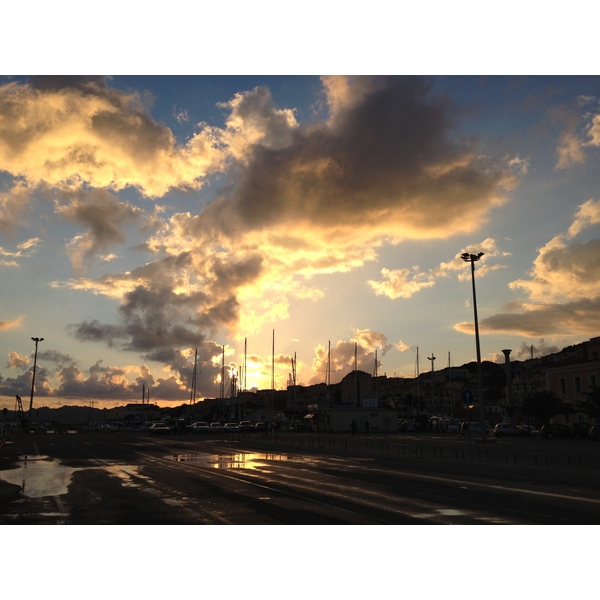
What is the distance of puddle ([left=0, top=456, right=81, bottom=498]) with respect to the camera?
17594 millimetres

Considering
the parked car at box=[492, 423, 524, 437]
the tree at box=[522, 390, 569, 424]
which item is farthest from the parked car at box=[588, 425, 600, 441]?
the tree at box=[522, 390, 569, 424]

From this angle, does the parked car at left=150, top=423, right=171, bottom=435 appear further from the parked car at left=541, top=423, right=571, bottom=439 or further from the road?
the road

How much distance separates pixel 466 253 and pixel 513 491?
2524 centimetres

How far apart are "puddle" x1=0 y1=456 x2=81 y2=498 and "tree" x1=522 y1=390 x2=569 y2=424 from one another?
50.6 metres

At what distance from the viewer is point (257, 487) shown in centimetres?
1770

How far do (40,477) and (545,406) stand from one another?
2154 inches

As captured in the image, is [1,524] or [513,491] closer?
[1,524]

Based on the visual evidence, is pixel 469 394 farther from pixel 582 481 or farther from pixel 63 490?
pixel 63 490

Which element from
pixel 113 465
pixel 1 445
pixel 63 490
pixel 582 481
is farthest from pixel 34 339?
pixel 582 481

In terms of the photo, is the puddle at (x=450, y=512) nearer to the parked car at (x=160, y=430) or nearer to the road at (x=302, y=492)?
the road at (x=302, y=492)

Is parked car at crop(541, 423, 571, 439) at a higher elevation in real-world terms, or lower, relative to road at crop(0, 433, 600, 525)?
higher

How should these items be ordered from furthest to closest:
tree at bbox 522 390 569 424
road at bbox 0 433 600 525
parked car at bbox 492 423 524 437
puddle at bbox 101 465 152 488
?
1. tree at bbox 522 390 569 424
2. parked car at bbox 492 423 524 437
3. puddle at bbox 101 465 152 488
4. road at bbox 0 433 600 525

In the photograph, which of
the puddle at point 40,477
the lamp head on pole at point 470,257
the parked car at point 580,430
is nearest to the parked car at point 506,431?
the parked car at point 580,430

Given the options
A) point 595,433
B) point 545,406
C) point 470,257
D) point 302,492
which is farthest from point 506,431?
point 302,492
